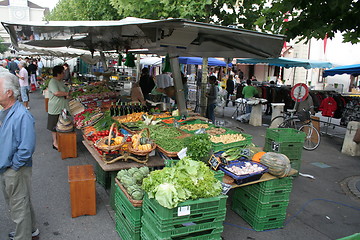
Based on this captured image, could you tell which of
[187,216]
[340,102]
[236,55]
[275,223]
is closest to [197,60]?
[340,102]

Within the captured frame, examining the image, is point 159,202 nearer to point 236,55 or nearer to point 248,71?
point 236,55

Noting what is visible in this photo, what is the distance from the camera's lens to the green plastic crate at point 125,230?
3.40 meters

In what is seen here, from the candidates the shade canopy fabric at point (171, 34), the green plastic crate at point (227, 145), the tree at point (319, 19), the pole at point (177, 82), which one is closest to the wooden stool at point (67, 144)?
the shade canopy fabric at point (171, 34)

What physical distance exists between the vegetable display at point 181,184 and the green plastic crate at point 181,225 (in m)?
0.24

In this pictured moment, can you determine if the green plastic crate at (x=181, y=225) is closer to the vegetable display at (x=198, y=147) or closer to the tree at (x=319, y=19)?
the vegetable display at (x=198, y=147)

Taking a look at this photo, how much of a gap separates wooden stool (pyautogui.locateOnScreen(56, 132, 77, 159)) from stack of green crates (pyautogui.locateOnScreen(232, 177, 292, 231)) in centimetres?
452

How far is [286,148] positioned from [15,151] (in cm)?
509

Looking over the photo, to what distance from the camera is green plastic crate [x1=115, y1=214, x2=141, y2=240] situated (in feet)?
11.1

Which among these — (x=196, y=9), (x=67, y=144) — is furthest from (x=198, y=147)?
(x=196, y=9)

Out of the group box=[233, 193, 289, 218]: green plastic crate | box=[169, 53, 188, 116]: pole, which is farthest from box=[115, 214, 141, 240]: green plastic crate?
box=[169, 53, 188, 116]: pole

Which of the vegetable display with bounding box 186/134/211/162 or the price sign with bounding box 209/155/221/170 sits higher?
the vegetable display with bounding box 186/134/211/162

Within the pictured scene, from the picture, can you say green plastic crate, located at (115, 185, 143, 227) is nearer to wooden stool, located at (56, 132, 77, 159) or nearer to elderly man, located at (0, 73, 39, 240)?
elderly man, located at (0, 73, 39, 240)

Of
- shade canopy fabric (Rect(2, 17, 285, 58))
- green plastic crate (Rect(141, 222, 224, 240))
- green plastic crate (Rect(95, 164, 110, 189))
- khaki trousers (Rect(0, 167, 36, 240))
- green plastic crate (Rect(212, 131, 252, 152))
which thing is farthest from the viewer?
green plastic crate (Rect(95, 164, 110, 189))

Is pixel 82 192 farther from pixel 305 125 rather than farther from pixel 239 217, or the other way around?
pixel 305 125
